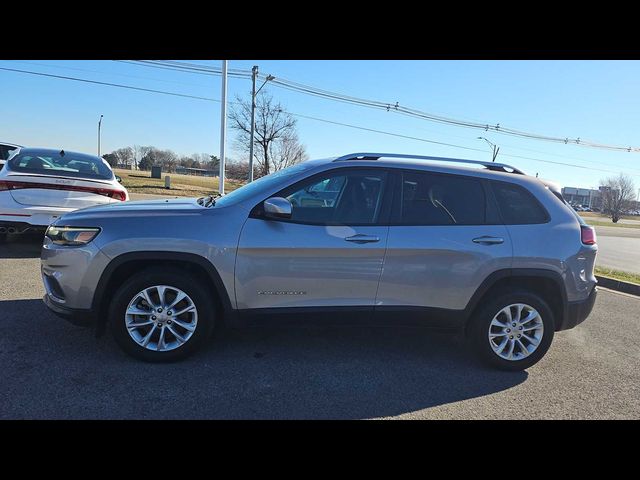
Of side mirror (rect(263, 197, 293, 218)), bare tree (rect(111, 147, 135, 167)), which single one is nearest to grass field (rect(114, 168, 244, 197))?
side mirror (rect(263, 197, 293, 218))

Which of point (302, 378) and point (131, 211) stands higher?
point (131, 211)

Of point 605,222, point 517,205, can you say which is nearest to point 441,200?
point 517,205

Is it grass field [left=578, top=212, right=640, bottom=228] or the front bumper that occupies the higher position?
the front bumper

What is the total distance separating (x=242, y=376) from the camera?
3344 millimetres

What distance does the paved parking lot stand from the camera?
115 inches

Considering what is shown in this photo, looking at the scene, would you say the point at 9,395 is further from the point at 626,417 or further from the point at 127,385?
the point at 626,417

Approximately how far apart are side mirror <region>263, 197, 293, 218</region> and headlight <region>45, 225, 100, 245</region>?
1.37 meters

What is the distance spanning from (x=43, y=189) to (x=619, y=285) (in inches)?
389

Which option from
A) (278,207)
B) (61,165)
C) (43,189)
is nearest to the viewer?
(278,207)

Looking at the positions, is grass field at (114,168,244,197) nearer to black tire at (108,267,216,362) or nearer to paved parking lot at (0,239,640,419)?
paved parking lot at (0,239,640,419)

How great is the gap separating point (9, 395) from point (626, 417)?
4453 millimetres

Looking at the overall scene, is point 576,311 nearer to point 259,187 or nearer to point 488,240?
point 488,240

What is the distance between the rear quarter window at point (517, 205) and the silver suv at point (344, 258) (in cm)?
1
